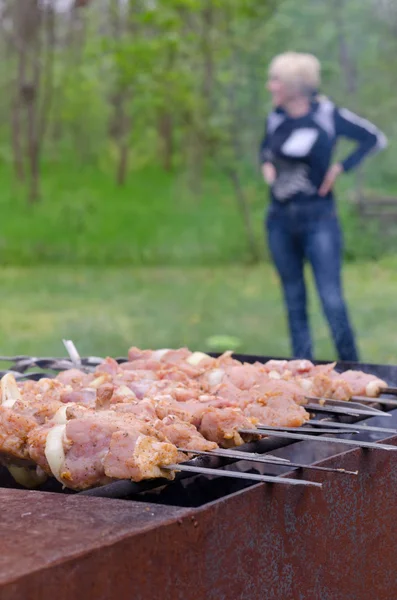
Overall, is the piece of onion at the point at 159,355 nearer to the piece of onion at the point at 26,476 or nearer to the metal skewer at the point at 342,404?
the metal skewer at the point at 342,404

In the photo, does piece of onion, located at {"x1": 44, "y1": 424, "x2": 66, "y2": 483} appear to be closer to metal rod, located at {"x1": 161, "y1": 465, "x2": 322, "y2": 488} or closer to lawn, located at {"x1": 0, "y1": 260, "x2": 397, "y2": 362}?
metal rod, located at {"x1": 161, "y1": 465, "x2": 322, "y2": 488}

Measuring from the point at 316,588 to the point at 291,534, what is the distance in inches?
6.4

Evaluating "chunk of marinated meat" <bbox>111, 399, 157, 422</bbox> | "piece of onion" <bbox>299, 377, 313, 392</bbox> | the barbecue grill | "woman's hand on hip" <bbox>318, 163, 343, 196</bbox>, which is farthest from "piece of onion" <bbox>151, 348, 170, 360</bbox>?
"woman's hand on hip" <bbox>318, 163, 343, 196</bbox>

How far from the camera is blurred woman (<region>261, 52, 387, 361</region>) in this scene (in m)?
6.36

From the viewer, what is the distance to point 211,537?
1604 millimetres

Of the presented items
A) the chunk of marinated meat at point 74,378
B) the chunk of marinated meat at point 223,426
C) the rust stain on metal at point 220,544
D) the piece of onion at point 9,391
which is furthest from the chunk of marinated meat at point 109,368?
the rust stain on metal at point 220,544

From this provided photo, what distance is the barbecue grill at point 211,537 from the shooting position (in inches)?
55.4

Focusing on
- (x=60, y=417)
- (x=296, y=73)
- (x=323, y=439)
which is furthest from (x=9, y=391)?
(x=296, y=73)

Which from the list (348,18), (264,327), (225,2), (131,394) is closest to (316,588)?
(131,394)

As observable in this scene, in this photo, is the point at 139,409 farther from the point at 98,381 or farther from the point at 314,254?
the point at 314,254

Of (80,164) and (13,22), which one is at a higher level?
(13,22)

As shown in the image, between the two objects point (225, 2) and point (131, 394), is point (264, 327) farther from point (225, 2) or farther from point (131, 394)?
point (131, 394)

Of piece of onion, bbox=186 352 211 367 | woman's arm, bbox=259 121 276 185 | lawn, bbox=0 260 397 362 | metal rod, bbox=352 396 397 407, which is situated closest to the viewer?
metal rod, bbox=352 396 397 407

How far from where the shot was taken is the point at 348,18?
9.80m
